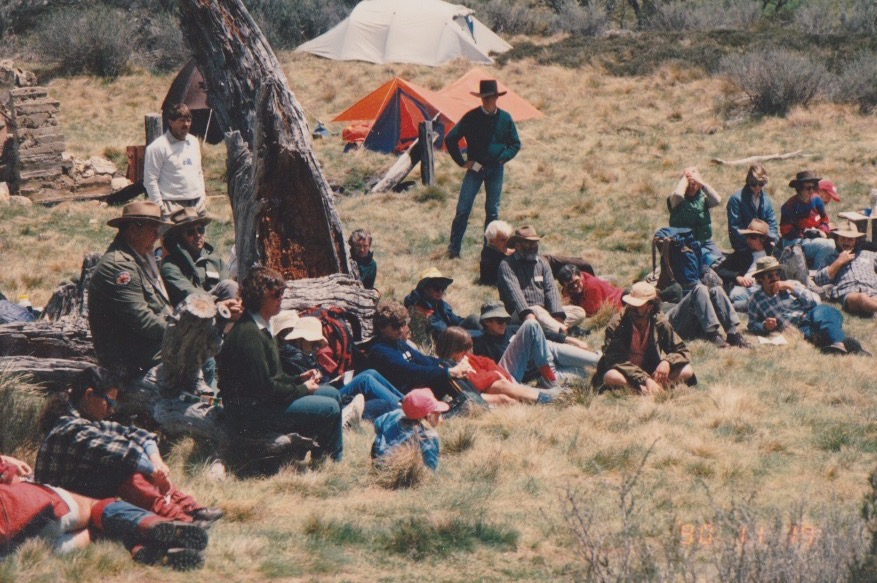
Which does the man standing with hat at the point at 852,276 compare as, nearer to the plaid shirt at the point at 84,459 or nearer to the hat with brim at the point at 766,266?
the hat with brim at the point at 766,266

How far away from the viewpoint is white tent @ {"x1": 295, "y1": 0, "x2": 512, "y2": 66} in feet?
82.7

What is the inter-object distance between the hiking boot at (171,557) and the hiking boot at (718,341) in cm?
590

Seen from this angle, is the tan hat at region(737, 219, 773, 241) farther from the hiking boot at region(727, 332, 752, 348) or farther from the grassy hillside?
the hiking boot at region(727, 332, 752, 348)

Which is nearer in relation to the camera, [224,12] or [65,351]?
[65,351]

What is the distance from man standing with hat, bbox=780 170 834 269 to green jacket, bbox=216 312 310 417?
21.8 feet

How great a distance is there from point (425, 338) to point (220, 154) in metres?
9.28

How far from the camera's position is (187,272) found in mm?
7637

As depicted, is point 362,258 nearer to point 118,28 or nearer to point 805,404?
point 805,404

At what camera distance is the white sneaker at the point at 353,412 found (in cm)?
720

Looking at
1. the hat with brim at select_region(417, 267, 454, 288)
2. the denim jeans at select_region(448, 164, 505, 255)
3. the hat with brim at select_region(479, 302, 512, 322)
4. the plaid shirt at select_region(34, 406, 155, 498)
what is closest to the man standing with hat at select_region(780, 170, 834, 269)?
the denim jeans at select_region(448, 164, 505, 255)

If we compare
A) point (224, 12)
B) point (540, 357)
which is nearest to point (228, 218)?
point (224, 12)

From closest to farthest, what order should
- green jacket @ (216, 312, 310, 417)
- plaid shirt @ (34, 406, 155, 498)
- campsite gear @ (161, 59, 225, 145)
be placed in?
plaid shirt @ (34, 406, 155, 498)
green jacket @ (216, 312, 310, 417)
campsite gear @ (161, 59, 225, 145)

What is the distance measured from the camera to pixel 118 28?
24.3 meters

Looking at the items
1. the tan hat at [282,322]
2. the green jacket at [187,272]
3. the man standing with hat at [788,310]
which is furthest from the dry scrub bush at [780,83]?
the tan hat at [282,322]
